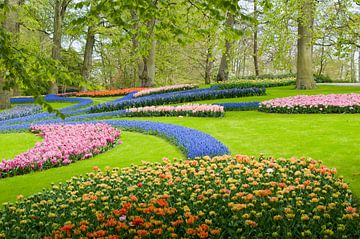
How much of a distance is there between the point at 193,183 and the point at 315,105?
9650mm

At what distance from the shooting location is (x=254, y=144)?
9.38m

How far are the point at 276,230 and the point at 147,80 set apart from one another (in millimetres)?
26770

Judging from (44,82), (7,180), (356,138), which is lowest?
(7,180)

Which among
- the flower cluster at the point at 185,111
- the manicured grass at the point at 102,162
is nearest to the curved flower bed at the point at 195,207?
the manicured grass at the point at 102,162

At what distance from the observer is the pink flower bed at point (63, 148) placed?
828 centimetres

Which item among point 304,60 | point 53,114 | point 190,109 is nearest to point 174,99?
point 190,109

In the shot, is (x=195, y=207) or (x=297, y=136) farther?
(x=297, y=136)

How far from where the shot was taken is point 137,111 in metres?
16.6

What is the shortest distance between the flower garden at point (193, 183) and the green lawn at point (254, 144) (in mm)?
29

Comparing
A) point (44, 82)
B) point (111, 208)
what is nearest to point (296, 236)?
point (111, 208)

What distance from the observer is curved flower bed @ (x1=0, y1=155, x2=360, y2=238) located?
14.2 feet

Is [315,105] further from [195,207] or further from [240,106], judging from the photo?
[195,207]

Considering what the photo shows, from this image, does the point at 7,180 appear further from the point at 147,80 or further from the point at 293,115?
the point at 147,80

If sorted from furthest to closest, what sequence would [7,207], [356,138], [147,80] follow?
[147,80], [356,138], [7,207]
